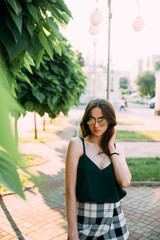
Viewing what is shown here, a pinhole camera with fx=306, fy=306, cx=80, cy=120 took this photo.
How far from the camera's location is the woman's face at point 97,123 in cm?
250

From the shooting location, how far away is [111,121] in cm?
257

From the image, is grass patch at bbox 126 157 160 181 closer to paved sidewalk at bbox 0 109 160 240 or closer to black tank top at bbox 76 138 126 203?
paved sidewalk at bbox 0 109 160 240

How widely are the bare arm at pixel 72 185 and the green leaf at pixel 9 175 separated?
2073 millimetres

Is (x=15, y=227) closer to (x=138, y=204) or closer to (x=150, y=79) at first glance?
(x=138, y=204)

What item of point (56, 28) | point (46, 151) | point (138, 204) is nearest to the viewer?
point (56, 28)

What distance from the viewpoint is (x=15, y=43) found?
3.87ft

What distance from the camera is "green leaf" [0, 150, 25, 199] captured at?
39 centimetres

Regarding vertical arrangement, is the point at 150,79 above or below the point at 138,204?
above

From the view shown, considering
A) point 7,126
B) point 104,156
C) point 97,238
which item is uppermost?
point 7,126

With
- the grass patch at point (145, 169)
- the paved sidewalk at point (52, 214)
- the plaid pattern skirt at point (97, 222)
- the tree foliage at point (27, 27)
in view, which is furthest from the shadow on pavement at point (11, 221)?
the tree foliage at point (27, 27)

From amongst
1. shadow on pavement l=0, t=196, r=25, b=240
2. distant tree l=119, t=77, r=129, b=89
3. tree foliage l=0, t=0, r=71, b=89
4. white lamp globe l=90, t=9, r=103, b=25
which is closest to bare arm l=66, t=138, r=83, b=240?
tree foliage l=0, t=0, r=71, b=89

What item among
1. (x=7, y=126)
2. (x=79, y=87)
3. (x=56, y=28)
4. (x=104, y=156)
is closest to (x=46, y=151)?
(x=79, y=87)

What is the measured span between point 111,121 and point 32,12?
4.72 ft

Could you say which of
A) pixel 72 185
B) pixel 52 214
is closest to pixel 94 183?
pixel 72 185
